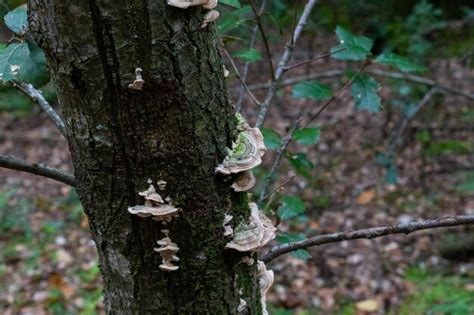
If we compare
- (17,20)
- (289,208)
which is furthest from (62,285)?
(17,20)

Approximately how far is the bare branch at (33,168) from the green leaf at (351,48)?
752mm

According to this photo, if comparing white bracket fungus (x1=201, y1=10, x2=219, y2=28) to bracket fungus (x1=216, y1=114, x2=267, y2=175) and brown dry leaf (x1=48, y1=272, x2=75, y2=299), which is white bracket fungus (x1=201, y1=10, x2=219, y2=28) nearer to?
bracket fungus (x1=216, y1=114, x2=267, y2=175)

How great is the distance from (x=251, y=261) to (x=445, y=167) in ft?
13.0

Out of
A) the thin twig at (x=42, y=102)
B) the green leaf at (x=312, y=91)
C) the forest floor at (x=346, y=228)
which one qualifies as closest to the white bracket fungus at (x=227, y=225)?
the thin twig at (x=42, y=102)

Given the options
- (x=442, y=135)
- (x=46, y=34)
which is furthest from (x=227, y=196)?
(x=442, y=135)

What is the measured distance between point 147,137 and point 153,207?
0.10 meters

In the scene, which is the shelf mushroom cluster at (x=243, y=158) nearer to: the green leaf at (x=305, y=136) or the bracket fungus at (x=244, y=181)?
the bracket fungus at (x=244, y=181)

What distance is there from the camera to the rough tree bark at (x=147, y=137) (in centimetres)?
Result: 66

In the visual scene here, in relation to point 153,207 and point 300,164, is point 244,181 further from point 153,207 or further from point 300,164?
point 300,164

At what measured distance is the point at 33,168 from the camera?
89 cm

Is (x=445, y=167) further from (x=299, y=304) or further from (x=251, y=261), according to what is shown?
(x=251, y=261)

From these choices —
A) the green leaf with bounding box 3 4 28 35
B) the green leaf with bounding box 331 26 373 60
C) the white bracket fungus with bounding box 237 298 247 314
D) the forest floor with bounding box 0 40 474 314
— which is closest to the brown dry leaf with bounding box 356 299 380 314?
the forest floor with bounding box 0 40 474 314

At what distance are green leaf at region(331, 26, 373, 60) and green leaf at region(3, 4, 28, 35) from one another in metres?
0.75

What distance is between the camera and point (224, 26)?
4.43ft
